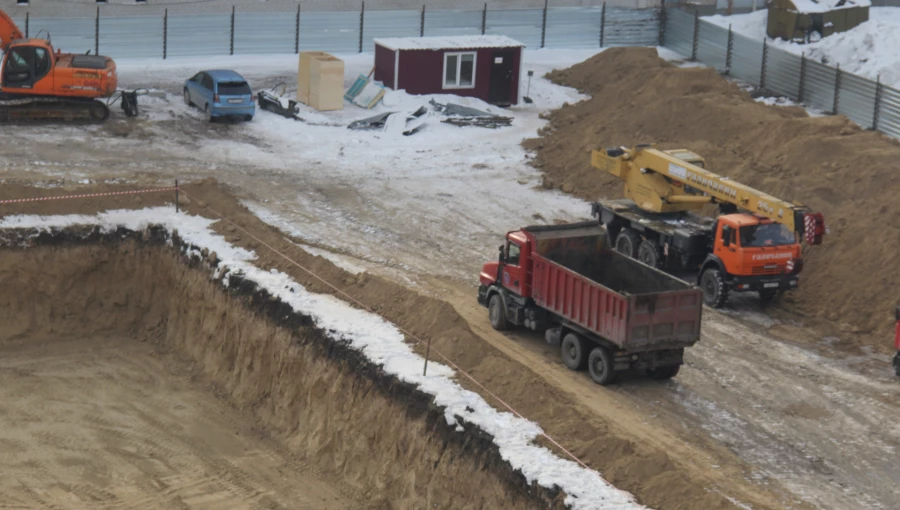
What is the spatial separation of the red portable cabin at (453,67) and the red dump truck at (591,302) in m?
18.4

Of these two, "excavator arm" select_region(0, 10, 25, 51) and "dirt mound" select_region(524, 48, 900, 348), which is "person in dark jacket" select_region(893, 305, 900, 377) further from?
"excavator arm" select_region(0, 10, 25, 51)

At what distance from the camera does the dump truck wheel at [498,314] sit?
80.3 ft

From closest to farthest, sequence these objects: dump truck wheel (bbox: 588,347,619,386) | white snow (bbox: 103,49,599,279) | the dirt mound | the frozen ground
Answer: the frozen ground < dump truck wheel (bbox: 588,347,619,386) < the dirt mound < white snow (bbox: 103,49,599,279)

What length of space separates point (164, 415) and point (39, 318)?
5.32 metres

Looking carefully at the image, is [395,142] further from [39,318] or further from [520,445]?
[520,445]

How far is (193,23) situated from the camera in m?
47.2

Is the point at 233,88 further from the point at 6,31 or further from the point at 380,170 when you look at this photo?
the point at 6,31

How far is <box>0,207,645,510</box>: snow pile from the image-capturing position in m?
16.7

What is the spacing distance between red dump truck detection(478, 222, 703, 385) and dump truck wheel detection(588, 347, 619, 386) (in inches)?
0.7

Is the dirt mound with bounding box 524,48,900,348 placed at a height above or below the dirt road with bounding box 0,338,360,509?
above

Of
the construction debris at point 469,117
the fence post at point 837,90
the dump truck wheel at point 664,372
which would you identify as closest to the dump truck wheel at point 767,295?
the dump truck wheel at point 664,372

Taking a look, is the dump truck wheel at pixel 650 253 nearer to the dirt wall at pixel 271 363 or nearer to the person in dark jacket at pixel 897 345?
the person in dark jacket at pixel 897 345

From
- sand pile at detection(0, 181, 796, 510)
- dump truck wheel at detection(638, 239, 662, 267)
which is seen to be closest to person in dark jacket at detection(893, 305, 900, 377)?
dump truck wheel at detection(638, 239, 662, 267)

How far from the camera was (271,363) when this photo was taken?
76.6 feet
